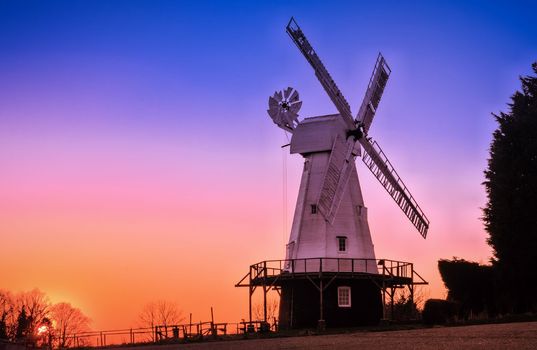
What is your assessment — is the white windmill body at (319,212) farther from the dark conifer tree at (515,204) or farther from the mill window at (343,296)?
the dark conifer tree at (515,204)

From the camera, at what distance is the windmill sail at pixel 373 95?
48438mm

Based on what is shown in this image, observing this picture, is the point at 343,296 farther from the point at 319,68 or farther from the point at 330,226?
the point at 319,68

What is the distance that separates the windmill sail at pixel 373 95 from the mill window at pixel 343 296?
11.1 m

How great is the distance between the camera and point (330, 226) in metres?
46.1

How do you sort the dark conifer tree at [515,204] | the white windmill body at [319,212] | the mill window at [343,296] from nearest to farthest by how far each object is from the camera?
the dark conifer tree at [515,204] → the mill window at [343,296] → the white windmill body at [319,212]

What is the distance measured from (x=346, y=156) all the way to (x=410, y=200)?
646 cm

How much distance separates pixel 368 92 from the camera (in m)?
48.9

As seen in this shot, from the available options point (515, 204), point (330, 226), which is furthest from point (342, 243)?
point (515, 204)

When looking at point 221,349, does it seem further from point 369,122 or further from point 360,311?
point 369,122

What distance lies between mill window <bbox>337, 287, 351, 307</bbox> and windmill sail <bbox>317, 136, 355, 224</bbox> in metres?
4.55

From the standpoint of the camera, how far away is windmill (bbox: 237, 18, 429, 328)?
4534 centimetres

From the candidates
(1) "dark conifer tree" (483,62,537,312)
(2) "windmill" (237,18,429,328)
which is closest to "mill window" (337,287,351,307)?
(2) "windmill" (237,18,429,328)

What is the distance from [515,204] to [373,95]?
12396 millimetres

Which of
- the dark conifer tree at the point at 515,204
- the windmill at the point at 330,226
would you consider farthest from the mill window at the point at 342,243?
the dark conifer tree at the point at 515,204
